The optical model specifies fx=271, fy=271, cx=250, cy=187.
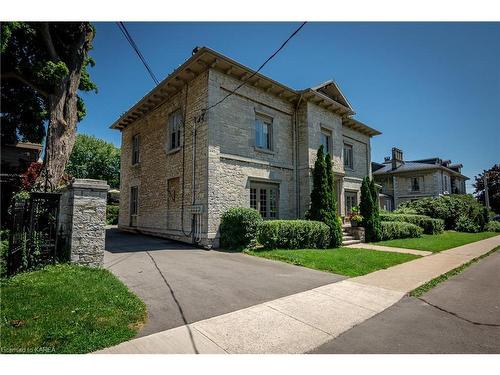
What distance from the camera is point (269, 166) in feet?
43.9

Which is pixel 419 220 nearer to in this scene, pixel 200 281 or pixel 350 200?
pixel 350 200

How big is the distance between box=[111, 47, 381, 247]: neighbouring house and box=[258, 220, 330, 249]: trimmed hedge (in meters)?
2.11

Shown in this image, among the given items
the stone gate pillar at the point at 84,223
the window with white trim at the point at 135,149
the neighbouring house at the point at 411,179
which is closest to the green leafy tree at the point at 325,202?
the stone gate pillar at the point at 84,223

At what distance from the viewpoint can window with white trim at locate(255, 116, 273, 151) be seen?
1343 centimetres

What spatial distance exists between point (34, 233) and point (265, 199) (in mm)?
9378

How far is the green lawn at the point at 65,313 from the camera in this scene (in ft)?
9.73

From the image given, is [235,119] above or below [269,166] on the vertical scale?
above

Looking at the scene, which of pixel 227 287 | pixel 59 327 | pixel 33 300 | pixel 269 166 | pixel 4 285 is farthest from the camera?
pixel 269 166

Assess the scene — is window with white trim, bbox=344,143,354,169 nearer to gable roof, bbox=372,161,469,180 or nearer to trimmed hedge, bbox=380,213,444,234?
trimmed hedge, bbox=380,213,444,234

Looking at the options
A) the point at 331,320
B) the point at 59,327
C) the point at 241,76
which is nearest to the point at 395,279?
the point at 331,320

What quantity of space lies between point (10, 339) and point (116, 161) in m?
38.1

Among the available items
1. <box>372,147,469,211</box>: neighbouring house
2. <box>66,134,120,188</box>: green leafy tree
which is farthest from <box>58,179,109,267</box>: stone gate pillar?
<box>66,134,120,188</box>: green leafy tree

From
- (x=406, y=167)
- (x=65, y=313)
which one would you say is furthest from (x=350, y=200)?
(x=406, y=167)

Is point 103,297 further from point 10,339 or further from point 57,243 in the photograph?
point 57,243
